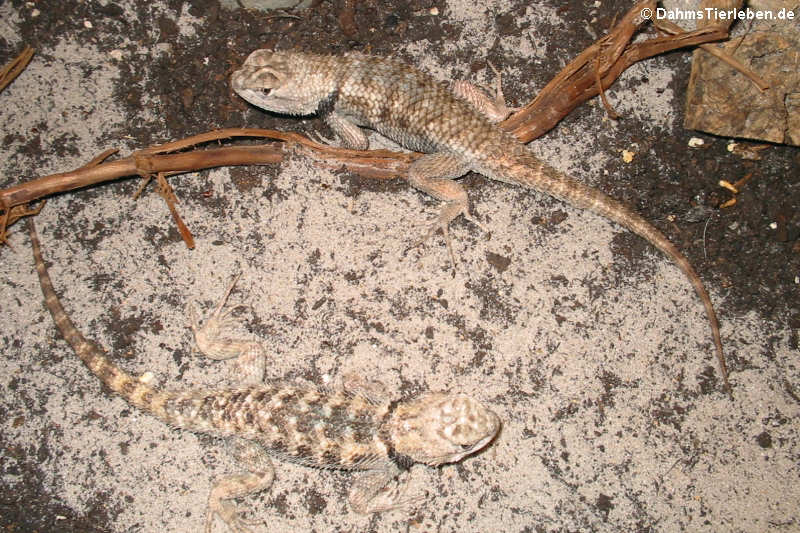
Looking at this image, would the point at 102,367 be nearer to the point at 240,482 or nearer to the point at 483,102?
the point at 240,482

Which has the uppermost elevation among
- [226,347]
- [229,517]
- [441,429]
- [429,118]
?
[429,118]

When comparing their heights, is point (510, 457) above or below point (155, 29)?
below

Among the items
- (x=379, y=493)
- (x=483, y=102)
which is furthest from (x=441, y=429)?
(x=483, y=102)

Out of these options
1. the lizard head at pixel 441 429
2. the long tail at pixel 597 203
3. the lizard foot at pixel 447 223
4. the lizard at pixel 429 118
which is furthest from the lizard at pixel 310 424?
the long tail at pixel 597 203

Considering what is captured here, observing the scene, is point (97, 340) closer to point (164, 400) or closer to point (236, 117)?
point (164, 400)

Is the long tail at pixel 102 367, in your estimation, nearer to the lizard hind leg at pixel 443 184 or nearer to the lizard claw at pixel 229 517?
the lizard claw at pixel 229 517

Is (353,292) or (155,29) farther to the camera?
(155,29)

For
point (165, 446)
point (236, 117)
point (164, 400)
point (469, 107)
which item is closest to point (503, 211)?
point (469, 107)

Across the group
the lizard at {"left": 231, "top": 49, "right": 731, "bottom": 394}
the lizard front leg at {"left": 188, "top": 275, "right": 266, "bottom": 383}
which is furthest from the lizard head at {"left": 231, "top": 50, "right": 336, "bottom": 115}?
the lizard front leg at {"left": 188, "top": 275, "right": 266, "bottom": 383}
